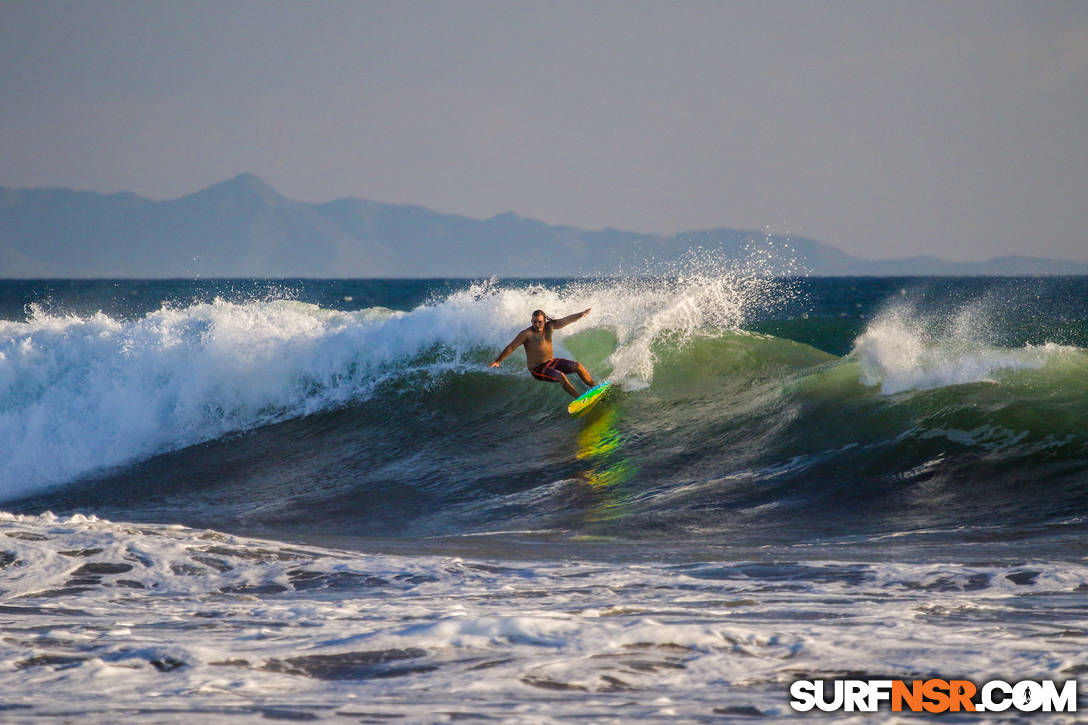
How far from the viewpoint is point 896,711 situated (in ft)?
11.7

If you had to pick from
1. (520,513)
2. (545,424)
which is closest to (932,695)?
(520,513)

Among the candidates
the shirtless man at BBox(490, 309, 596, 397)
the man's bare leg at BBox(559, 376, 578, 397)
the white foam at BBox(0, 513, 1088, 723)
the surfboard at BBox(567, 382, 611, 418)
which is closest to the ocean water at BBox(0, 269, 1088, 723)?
the white foam at BBox(0, 513, 1088, 723)

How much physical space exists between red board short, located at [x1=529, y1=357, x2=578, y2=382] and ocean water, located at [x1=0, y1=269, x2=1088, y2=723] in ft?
2.19

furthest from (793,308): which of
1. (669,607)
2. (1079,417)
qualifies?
(669,607)

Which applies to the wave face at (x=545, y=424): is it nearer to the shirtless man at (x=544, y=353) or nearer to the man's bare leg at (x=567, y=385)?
the man's bare leg at (x=567, y=385)

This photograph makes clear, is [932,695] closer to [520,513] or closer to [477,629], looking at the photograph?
[477,629]

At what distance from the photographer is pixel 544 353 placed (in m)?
12.9

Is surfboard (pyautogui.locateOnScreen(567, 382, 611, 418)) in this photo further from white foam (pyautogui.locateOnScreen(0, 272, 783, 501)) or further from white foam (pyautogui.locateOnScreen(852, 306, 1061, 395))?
white foam (pyautogui.locateOnScreen(852, 306, 1061, 395))

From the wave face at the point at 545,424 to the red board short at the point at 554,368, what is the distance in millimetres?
655

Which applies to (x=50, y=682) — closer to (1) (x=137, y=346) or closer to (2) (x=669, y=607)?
(2) (x=669, y=607)

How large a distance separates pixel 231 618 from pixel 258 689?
1213mm

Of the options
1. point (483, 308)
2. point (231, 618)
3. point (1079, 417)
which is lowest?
point (231, 618)

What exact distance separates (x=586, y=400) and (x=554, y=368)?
58cm

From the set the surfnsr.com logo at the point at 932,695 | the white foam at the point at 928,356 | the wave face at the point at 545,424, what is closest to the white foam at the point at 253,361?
the wave face at the point at 545,424
